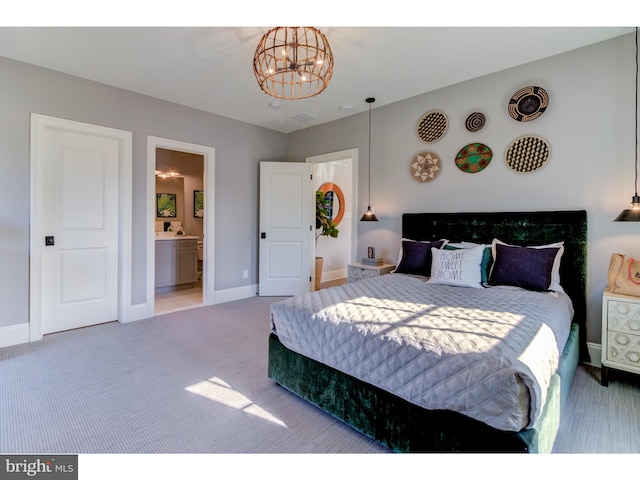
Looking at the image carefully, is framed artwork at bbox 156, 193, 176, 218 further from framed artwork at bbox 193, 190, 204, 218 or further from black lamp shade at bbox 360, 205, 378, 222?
black lamp shade at bbox 360, 205, 378, 222

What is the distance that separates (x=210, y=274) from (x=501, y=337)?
3806 mm

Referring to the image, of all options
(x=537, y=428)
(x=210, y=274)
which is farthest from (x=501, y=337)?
(x=210, y=274)

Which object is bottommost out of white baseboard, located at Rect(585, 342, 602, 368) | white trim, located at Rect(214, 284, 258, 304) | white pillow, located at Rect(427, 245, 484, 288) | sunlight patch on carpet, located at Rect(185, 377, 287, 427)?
sunlight patch on carpet, located at Rect(185, 377, 287, 427)

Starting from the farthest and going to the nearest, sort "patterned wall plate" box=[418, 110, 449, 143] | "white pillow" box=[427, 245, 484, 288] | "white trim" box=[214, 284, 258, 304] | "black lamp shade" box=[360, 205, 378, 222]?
1. "white trim" box=[214, 284, 258, 304]
2. "black lamp shade" box=[360, 205, 378, 222]
3. "patterned wall plate" box=[418, 110, 449, 143]
4. "white pillow" box=[427, 245, 484, 288]

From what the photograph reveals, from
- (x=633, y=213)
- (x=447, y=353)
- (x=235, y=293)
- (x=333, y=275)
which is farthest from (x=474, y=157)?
(x=333, y=275)

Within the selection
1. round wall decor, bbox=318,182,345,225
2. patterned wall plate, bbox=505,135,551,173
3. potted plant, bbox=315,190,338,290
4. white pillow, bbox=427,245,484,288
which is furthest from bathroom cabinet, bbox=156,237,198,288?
patterned wall plate, bbox=505,135,551,173

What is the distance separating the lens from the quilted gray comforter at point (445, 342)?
1.28 metres

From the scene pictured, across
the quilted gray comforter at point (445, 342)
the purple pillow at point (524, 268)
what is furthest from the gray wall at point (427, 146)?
the quilted gray comforter at point (445, 342)

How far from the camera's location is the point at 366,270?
389 cm

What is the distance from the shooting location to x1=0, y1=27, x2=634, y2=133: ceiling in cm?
249

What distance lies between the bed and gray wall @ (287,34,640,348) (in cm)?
20

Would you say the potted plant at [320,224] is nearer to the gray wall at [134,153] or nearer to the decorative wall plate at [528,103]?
the gray wall at [134,153]

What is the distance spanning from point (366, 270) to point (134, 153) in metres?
3.11

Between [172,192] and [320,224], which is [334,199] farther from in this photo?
[172,192]
